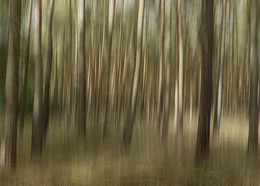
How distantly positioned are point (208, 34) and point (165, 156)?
10.2ft

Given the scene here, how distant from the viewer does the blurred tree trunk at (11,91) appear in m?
7.47

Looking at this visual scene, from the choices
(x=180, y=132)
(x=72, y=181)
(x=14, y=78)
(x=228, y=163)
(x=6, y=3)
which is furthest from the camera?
(x=6, y=3)

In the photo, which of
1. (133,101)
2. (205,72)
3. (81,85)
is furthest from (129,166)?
(81,85)

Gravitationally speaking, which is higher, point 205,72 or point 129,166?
point 205,72

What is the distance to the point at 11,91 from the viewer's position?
7.51 m

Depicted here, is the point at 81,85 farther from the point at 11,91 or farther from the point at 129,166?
the point at 11,91

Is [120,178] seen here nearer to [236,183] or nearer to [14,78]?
[236,183]

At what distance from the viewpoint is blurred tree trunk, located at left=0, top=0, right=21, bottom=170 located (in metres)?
7.47

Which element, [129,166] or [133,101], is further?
[133,101]

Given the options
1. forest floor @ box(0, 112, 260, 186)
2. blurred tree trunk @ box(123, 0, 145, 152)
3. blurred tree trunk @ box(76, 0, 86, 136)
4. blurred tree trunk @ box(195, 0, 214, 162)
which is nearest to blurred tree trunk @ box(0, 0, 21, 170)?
forest floor @ box(0, 112, 260, 186)

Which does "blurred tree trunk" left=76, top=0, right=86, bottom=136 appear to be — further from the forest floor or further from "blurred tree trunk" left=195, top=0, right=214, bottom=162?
"blurred tree trunk" left=195, top=0, right=214, bottom=162

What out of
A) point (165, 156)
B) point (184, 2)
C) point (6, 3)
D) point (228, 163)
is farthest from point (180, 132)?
point (6, 3)

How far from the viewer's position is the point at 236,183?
675 cm

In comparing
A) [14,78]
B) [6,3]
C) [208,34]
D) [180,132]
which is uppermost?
[6,3]
